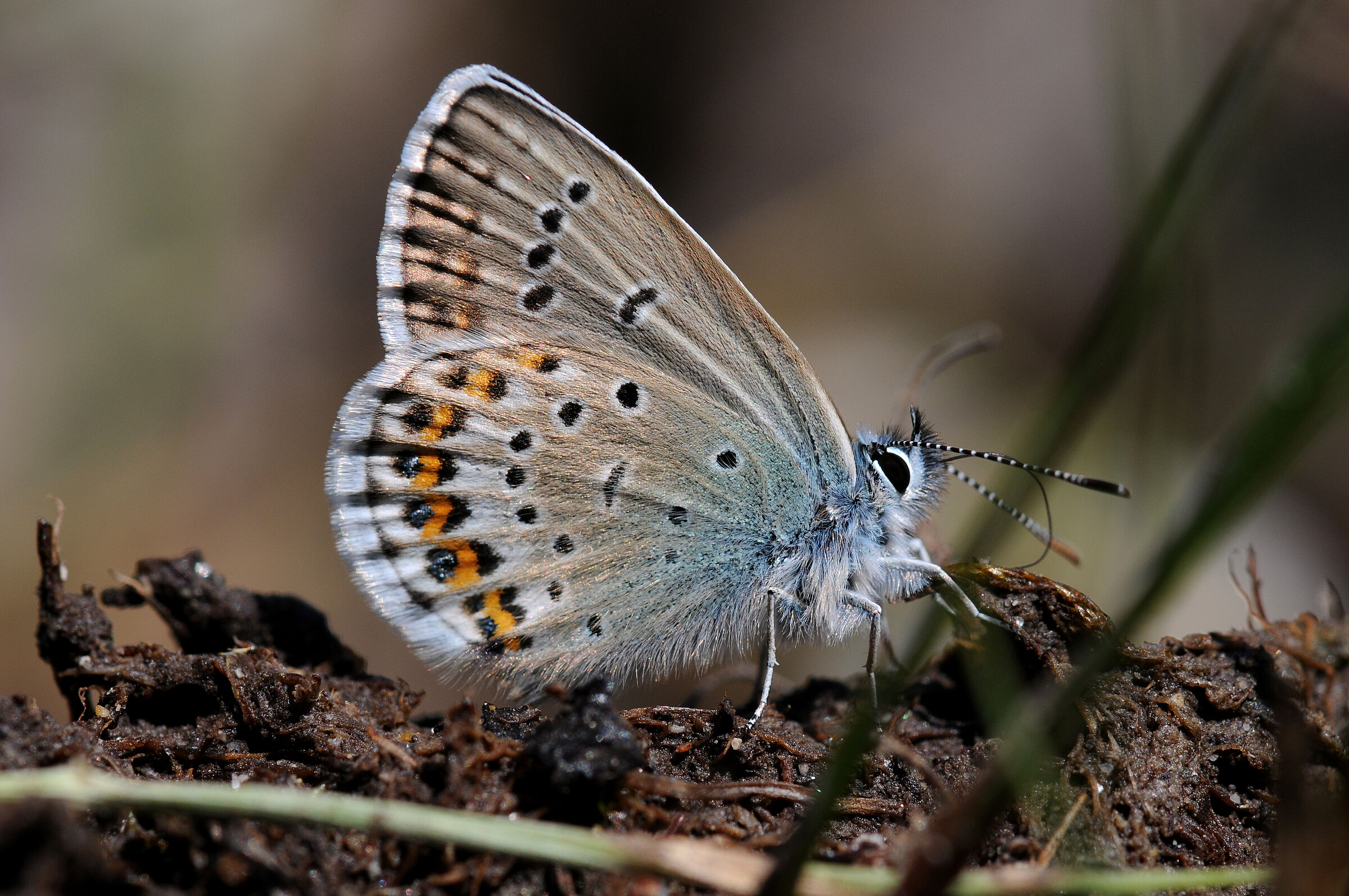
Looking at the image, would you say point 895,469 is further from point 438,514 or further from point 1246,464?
point 1246,464

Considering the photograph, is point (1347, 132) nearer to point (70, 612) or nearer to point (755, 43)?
point (755, 43)

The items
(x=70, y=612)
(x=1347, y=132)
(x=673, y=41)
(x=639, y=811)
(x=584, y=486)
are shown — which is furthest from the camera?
(x=673, y=41)

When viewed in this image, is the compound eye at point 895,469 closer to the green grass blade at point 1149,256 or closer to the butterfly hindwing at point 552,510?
the butterfly hindwing at point 552,510

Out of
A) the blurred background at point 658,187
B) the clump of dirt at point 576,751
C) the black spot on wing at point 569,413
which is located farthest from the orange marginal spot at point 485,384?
the blurred background at point 658,187

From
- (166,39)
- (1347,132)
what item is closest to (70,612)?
(166,39)

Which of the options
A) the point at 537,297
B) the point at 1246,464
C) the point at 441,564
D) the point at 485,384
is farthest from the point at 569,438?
the point at 1246,464

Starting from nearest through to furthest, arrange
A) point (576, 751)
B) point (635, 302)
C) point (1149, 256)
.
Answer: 1. point (1149, 256)
2. point (576, 751)
3. point (635, 302)

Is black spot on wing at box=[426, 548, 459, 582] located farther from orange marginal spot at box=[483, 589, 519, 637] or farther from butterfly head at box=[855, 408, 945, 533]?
butterfly head at box=[855, 408, 945, 533]
